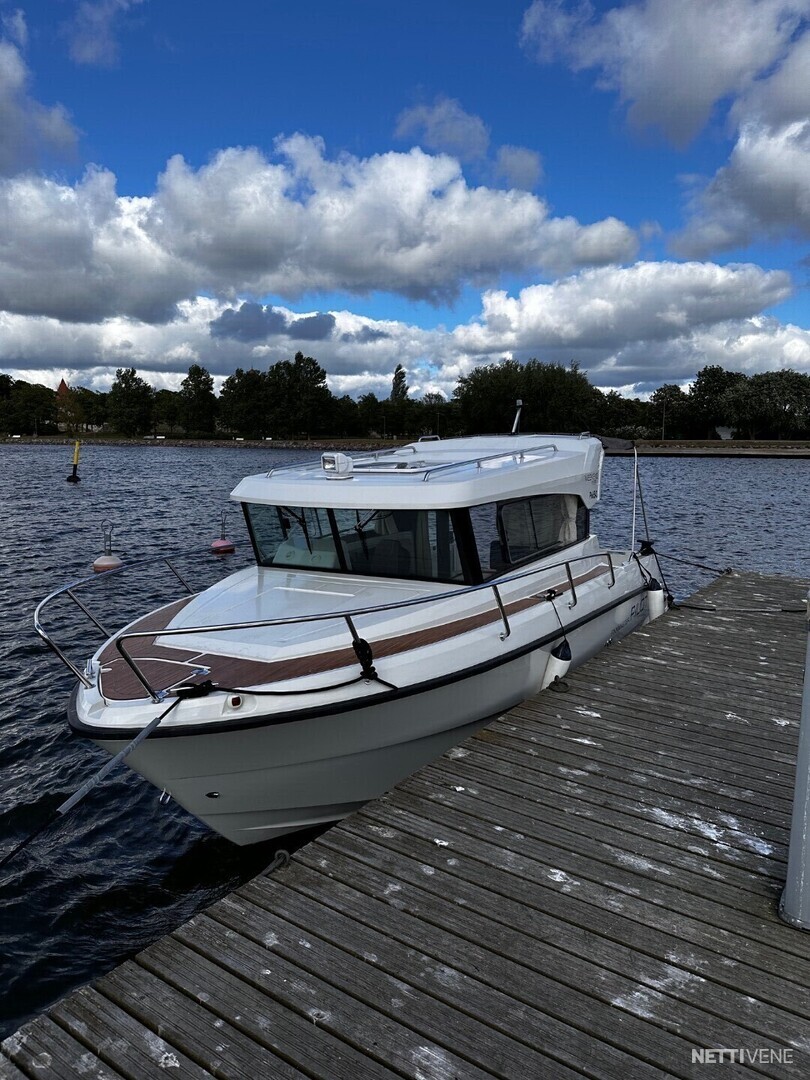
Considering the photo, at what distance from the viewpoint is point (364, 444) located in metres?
105

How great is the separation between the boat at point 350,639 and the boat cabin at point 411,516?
0.07 feet

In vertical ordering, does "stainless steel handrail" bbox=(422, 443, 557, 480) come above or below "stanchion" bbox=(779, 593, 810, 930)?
above

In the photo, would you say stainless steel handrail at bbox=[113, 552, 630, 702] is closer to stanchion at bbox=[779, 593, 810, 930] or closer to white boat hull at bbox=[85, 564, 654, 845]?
white boat hull at bbox=[85, 564, 654, 845]

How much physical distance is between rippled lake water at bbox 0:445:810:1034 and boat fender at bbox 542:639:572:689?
333 cm

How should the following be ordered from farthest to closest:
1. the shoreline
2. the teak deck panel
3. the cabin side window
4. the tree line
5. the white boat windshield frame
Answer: the tree line → the shoreline → the cabin side window → the white boat windshield frame → the teak deck panel

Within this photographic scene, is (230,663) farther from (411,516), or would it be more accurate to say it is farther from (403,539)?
Answer: (411,516)

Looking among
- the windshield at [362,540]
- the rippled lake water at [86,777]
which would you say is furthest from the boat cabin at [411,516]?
the rippled lake water at [86,777]

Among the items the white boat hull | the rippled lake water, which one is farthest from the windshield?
the rippled lake water

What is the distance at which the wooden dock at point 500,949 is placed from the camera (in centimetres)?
306

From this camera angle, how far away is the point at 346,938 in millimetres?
3746

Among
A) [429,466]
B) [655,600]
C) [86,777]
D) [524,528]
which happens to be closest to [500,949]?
[524,528]

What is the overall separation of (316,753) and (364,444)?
101 meters

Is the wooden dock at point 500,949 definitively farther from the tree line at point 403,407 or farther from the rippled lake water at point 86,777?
the tree line at point 403,407

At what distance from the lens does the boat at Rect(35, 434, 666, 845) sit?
532 cm
